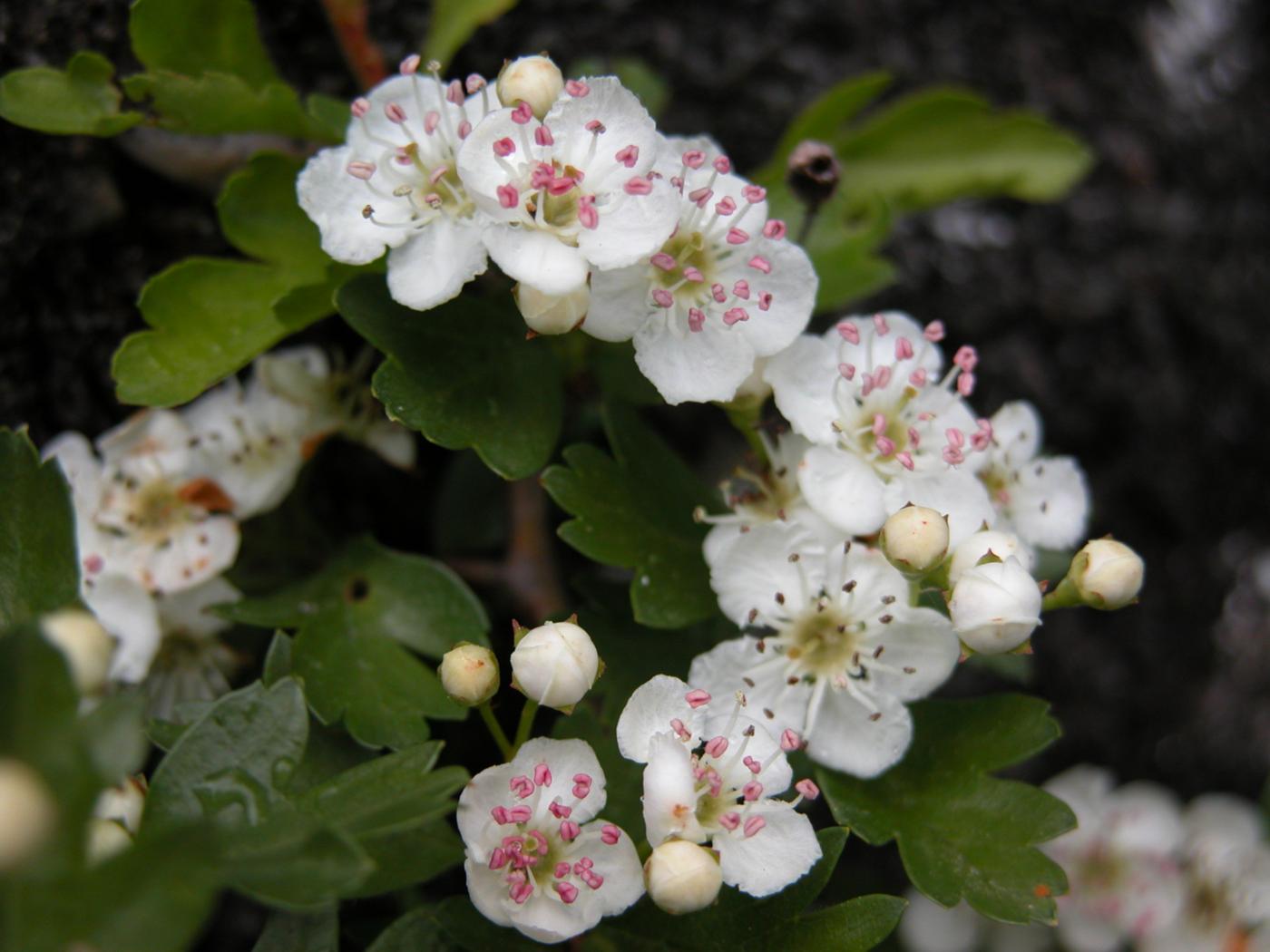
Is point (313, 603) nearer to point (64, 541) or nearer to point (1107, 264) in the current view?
point (64, 541)

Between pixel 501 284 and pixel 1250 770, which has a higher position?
pixel 501 284

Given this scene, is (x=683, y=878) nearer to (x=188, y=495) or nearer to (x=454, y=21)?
(x=188, y=495)

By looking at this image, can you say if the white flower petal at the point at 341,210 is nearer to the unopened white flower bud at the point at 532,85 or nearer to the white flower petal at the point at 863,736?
the unopened white flower bud at the point at 532,85

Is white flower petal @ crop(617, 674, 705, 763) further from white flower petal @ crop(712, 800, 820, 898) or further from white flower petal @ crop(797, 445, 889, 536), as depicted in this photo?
white flower petal @ crop(797, 445, 889, 536)

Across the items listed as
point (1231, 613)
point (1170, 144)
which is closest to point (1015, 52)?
point (1170, 144)

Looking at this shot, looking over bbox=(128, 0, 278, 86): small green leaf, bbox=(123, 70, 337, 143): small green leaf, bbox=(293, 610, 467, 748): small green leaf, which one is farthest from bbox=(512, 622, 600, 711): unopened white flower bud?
bbox=(128, 0, 278, 86): small green leaf
